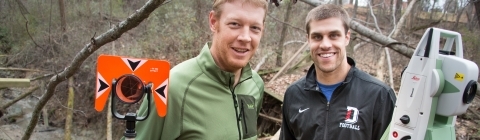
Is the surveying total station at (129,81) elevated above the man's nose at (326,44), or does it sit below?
below

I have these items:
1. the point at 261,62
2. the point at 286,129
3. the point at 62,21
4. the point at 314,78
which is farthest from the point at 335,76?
the point at 62,21

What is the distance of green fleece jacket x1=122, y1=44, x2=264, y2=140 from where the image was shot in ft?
6.55

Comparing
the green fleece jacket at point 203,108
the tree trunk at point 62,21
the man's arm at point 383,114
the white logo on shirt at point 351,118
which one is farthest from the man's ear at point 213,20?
the tree trunk at point 62,21

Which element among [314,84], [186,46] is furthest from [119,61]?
[186,46]

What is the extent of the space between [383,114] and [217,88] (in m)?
1.18

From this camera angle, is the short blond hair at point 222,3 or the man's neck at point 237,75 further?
the man's neck at point 237,75

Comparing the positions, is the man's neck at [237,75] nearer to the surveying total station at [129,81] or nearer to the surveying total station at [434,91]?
the surveying total station at [129,81]

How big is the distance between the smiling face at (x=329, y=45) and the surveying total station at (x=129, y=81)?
1307 millimetres

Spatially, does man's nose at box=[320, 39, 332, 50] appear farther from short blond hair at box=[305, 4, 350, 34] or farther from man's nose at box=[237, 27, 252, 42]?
man's nose at box=[237, 27, 252, 42]

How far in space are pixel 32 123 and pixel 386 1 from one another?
10211 mm

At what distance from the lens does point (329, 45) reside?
8.53 feet

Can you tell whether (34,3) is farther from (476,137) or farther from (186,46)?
(476,137)

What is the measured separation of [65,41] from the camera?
1042 centimetres

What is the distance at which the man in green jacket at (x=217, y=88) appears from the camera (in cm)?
200
